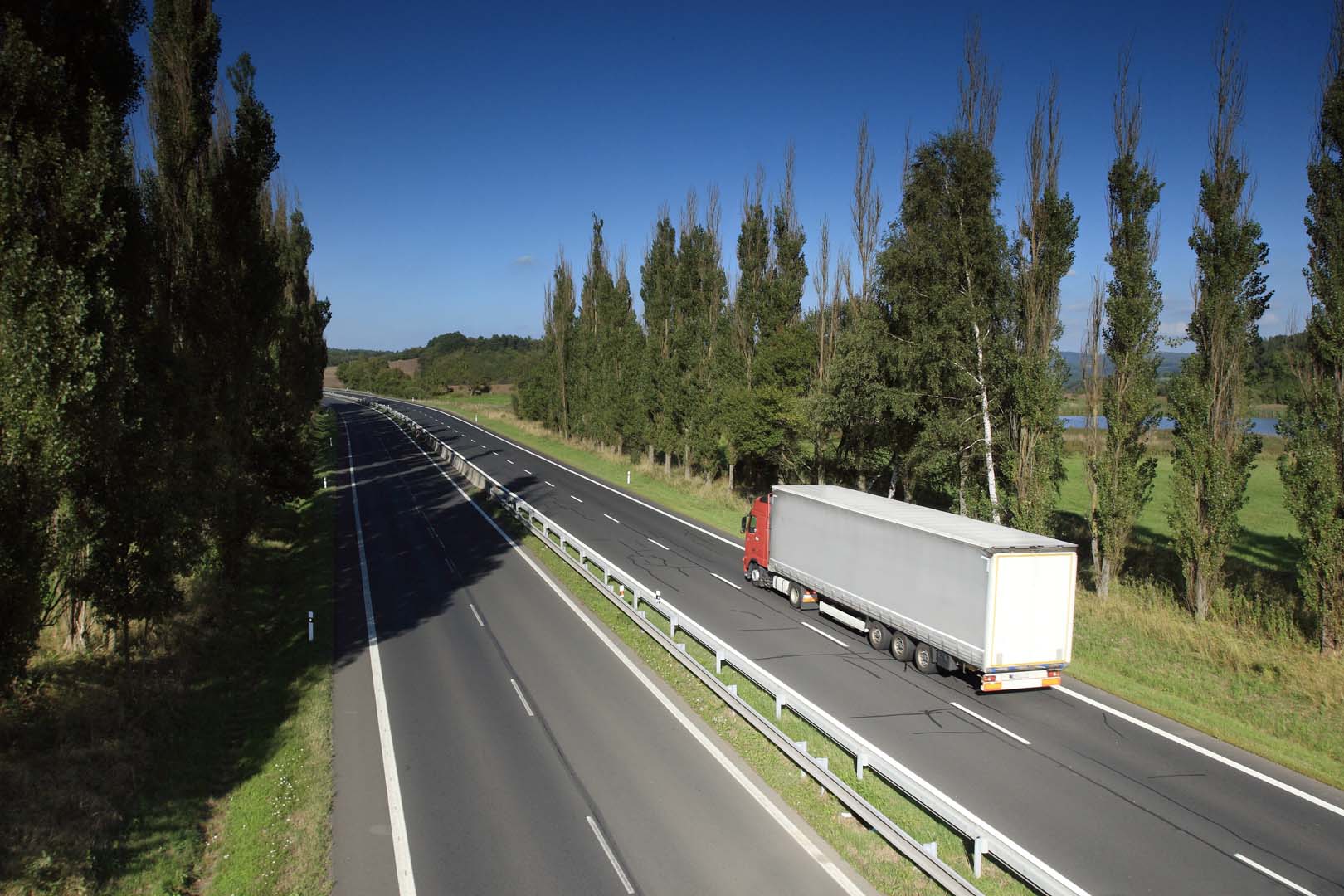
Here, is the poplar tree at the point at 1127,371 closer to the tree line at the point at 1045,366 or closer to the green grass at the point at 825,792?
the tree line at the point at 1045,366

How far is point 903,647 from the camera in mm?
16828

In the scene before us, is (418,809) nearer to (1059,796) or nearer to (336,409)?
(1059,796)

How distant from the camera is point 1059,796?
11.1 m

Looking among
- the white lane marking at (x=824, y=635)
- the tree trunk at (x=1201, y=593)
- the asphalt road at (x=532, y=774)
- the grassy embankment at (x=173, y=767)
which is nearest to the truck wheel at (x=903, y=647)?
the white lane marking at (x=824, y=635)

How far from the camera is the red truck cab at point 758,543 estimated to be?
2250 centimetres

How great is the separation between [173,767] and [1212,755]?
1730cm

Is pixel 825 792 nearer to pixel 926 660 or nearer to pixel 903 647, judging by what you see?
pixel 926 660

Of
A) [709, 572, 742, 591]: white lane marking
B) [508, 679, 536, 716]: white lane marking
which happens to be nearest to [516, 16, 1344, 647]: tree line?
[709, 572, 742, 591]: white lane marking

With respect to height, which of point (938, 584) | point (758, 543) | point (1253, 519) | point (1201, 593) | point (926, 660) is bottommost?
point (926, 660)

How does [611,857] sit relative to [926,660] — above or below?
below

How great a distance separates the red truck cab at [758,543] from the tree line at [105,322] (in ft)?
48.5

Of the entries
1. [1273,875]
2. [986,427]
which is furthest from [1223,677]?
[986,427]

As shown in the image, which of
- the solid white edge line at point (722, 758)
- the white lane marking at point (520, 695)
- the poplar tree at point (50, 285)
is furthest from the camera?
the white lane marking at point (520, 695)

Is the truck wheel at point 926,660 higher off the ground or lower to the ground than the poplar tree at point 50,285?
lower
